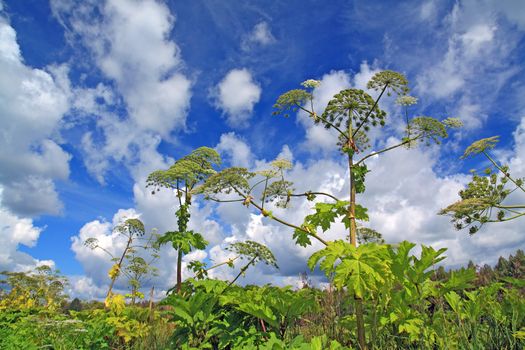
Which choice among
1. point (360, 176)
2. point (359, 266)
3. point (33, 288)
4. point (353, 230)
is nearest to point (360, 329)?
point (359, 266)

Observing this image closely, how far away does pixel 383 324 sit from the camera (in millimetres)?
4730

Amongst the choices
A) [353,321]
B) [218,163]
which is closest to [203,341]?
[353,321]

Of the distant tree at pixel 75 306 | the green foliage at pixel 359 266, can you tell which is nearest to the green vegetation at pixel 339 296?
the green foliage at pixel 359 266

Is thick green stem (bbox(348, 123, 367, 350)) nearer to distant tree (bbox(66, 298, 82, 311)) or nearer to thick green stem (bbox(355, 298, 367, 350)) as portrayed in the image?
thick green stem (bbox(355, 298, 367, 350))

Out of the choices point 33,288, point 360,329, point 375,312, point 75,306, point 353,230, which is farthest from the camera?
point 75,306

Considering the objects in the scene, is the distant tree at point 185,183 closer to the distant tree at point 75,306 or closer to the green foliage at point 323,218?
the green foliage at point 323,218

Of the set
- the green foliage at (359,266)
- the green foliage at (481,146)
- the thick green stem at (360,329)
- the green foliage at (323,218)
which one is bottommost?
the thick green stem at (360,329)

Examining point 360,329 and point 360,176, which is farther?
point 360,176

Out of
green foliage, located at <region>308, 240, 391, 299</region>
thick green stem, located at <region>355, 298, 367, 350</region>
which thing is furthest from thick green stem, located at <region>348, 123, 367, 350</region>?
green foliage, located at <region>308, 240, 391, 299</region>

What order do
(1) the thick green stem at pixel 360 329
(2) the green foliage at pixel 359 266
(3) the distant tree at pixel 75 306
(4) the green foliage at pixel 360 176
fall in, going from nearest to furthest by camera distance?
(2) the green foliage at pixel 359 266 < (1) the thick green stem at pixel 360 329 < (4) the green foliage at pixel 360 176 < (3) the distant tree at pixel 75 306

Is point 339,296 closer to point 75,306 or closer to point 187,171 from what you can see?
point 187,171

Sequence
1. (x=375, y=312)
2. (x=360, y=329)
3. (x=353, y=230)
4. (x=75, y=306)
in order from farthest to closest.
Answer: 1. (x=75, y=306)
2. (x=353, y=230)
3. (x=360, y=329)
4. (x=375, y=312)

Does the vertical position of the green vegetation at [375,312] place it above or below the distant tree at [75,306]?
below

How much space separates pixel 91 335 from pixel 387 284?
20.3 feet
